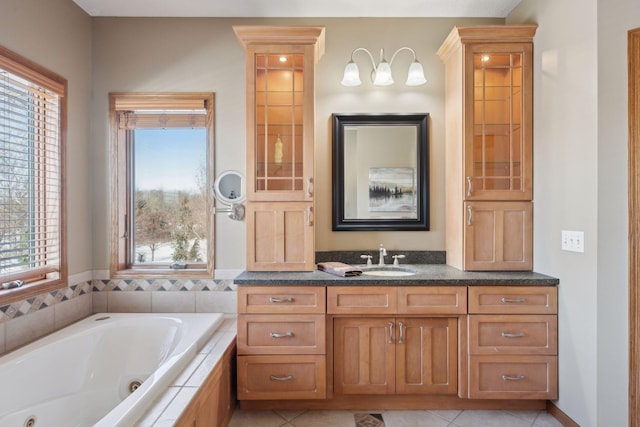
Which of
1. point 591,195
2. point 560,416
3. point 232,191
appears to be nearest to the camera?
point 591,195

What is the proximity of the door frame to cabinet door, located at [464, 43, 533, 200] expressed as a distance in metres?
0.61

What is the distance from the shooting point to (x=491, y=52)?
2.38 metres

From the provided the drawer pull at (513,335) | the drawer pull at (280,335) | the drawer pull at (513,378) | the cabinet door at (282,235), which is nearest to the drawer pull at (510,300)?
the drawer pull at (513,335)

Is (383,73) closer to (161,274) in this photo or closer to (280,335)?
(280,335)

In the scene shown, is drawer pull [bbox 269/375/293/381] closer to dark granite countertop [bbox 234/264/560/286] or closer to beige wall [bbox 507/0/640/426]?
dark granite countertop [bbox 234/264/560/286]

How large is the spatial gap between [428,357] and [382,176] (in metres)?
1.30

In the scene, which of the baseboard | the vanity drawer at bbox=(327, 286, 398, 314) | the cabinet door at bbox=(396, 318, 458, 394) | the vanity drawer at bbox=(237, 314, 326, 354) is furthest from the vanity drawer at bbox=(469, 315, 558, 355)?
the vanity drawer at bbox=(237, 314, 326, 354)

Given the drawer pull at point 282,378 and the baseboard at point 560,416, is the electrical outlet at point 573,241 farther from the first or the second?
the drawer pull at point 282,378

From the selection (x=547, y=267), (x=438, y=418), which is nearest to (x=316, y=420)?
(x=438, y=418)

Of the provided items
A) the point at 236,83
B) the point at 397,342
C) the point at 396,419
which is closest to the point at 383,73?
the point at 236,83

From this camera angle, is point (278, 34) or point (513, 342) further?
point (278, 34)

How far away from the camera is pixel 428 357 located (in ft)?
7.18

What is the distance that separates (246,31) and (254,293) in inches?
66.9

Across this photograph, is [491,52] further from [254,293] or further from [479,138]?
[254,293]
